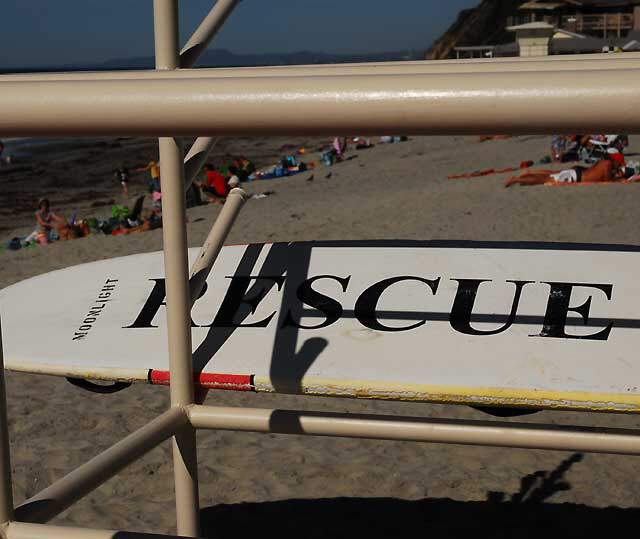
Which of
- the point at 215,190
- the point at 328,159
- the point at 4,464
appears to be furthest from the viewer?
the point at 328,159

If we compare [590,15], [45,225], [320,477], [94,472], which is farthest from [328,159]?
[590,15]

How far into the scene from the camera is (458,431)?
1.60 metres

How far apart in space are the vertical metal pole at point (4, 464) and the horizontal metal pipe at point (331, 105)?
1.02ft

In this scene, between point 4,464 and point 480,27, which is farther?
point 480,27

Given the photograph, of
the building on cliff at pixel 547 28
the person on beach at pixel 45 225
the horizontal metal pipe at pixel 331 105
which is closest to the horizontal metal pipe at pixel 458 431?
Result: the horizontal metal pipe at pixel 331 105

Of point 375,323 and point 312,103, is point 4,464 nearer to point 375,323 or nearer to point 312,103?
point 312,103

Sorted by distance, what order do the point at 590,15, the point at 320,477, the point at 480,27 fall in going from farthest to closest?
1. the point at 480,27
2. the point at 590,15
3. the point at 320,477

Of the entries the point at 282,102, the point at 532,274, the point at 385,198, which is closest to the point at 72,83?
the point at 282,102

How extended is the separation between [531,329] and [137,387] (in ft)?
13.3

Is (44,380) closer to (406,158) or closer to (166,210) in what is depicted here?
(166,210)

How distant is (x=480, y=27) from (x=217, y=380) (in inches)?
3452

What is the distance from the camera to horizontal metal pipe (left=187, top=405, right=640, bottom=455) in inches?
62.6

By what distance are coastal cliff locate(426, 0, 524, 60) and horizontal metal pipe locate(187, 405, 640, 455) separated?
253ft

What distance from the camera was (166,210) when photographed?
1.72 meters
